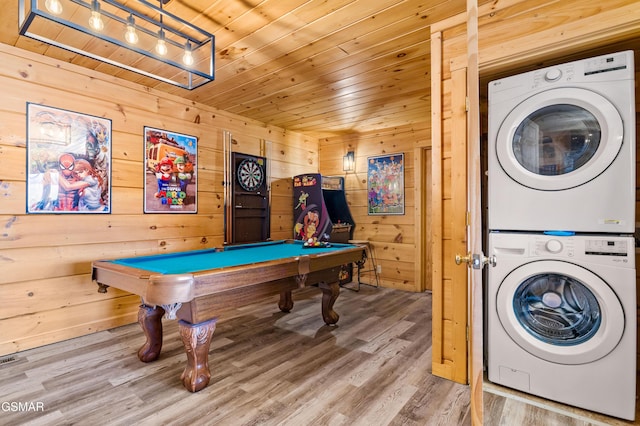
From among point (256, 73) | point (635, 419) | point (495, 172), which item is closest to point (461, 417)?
point (635, 419)

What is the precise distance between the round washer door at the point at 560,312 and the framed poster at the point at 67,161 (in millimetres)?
3392

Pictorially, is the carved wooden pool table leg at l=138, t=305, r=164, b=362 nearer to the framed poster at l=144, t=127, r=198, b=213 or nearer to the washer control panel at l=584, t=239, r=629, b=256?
the framed poster at l=144, t=127, r=198, b=213

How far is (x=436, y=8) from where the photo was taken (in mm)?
2035

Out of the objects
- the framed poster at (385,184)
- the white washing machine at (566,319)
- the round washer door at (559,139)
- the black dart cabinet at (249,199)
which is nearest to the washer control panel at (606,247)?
the white washing machine at (566,319)

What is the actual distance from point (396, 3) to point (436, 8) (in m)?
0.27

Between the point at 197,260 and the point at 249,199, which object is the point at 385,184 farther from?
the point at 197,260

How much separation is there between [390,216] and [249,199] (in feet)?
6.77

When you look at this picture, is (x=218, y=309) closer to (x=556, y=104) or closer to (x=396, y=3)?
(x=396, y=3)

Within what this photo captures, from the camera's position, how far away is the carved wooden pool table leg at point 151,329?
2.32 m

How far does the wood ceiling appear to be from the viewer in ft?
6.71

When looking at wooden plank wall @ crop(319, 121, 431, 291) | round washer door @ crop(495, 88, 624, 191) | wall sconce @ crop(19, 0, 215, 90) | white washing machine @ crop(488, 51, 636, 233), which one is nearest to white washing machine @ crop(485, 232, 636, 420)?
white washing machine @ crop(488, 51, 636, 233)

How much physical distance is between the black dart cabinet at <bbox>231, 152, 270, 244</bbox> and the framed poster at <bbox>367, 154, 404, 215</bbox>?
63.6 inches

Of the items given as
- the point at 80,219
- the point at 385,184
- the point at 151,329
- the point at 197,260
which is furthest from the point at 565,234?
the point at 80,219

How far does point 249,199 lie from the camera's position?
4250 mm
